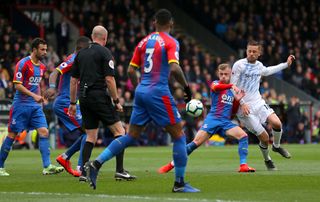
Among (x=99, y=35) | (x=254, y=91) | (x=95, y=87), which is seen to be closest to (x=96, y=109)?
(x=95, y=87)

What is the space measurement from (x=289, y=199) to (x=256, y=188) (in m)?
1.42

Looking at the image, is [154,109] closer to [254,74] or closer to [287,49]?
[254,74]

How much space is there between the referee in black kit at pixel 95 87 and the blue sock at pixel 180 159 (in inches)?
70.0

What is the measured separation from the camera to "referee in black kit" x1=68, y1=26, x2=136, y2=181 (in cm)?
1333

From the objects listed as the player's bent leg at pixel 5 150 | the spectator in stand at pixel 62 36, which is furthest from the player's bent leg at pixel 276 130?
the spectator in stand at pixel 62 36

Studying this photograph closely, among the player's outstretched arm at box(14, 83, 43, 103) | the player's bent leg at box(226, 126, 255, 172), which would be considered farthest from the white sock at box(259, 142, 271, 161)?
the player's outstretched arm at box(14, 83, 43, 103)

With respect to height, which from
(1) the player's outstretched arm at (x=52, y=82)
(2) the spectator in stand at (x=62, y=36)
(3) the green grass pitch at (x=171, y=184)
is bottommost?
(3) the green grass pitch at (x=171, y=184)

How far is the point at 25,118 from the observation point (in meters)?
15.9

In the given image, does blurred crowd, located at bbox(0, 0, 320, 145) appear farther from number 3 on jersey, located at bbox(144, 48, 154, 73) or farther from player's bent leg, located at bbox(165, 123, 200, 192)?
player's bent leg, located at bbox(165, 123, 200, 192)

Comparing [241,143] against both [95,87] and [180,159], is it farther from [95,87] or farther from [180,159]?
[180,159]

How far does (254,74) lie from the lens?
1634cm

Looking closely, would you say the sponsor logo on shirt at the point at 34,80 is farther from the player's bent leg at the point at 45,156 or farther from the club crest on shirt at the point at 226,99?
the club crest on shirt at the point at 226,99

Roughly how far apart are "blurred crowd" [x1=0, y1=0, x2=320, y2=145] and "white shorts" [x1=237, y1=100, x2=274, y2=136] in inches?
484

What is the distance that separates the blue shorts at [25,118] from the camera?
1587 centimetres
